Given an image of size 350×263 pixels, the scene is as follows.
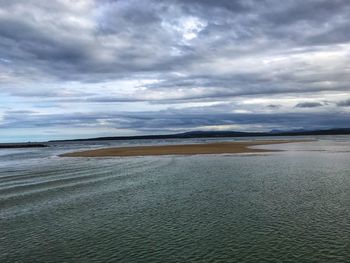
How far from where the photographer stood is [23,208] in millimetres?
23516

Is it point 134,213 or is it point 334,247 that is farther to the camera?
point 134,213

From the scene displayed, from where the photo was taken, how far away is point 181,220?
760 inches

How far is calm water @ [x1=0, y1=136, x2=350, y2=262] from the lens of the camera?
14602 millimetres

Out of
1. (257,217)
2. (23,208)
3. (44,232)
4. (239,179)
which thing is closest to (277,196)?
(257,217)

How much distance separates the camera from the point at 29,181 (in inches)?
1403

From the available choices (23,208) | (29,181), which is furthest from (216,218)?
(29,181)

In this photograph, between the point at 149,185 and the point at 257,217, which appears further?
the point at 149,185

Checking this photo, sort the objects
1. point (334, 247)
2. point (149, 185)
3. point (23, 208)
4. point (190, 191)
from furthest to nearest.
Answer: point (149, 185), point (190, 191), point (23, 208), point (334, 247)

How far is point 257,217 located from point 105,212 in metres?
8.88

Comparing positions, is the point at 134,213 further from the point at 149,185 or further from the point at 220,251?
the point at 149,185

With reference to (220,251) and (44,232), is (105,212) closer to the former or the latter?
(44,232)

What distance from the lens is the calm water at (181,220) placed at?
14602 mm

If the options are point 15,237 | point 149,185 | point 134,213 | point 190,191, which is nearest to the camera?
point 15,237

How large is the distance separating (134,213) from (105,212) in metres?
1.85
